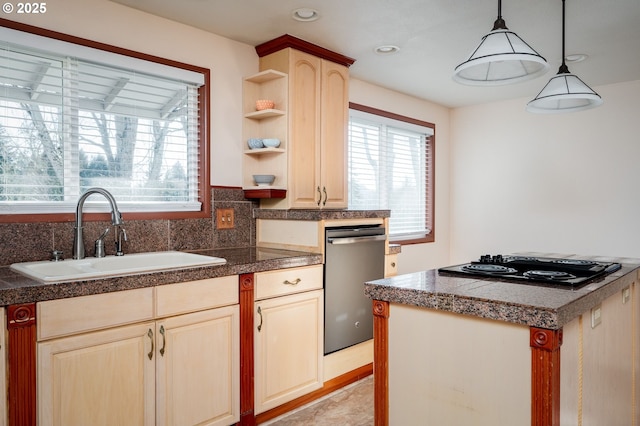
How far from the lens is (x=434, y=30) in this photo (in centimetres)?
297

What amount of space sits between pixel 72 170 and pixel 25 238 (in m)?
0.44

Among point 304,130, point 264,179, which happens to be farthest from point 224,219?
point 304,130

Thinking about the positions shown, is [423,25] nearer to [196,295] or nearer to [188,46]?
[188,46]

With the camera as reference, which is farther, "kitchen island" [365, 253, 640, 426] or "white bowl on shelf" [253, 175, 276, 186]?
"white bowl on shelf" [253, 175, 276, 186]

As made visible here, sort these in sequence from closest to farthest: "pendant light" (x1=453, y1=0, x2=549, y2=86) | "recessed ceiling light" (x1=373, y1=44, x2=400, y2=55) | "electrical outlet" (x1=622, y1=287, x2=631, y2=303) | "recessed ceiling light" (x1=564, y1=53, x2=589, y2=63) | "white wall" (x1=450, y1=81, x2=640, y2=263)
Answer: "pendant light" (x1=453, y1=0, x2=549, y2=86)
"electrical outlet" (x1=622, y1=287, x2=631, y2=303)
"recessed ceiling light" (x1=373, y1=44, x2=400, y2=55)
"recessed ceiling light" (x1=564, y1=53, x2=589, y2=63)
"white wall" (x1=450, y1=81, x2=640, y2=263)

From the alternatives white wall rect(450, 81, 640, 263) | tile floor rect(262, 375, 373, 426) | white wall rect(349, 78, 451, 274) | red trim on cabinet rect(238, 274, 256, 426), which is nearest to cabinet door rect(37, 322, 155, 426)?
red trim on cabinet rect(238, 274, 256, 426)

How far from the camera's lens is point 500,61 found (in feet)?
5.62

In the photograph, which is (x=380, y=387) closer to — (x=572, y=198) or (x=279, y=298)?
(x=279, y=298)

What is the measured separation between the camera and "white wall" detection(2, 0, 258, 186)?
93.9 inches

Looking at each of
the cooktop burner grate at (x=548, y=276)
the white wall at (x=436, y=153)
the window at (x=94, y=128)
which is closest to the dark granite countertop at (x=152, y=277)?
the window at (x=94, y=128)

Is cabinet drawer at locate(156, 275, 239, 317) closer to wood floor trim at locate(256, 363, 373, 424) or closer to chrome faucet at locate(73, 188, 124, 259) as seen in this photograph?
chrome faucet at locate(73, 188, 124, 259)

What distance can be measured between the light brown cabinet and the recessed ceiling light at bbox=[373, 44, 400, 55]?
0.99ft

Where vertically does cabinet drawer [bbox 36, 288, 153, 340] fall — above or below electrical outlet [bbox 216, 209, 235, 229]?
below

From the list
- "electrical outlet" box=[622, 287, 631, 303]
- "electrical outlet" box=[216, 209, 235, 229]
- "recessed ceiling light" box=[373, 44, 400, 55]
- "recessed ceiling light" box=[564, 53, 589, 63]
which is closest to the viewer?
"electrical outlet" box=[622, 287, 631, 303]
